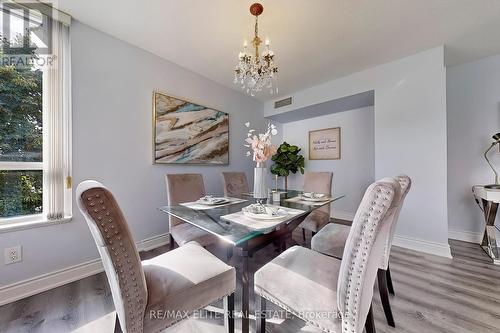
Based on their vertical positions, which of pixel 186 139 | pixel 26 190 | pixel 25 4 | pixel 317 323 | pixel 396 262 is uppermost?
pixel 25 4

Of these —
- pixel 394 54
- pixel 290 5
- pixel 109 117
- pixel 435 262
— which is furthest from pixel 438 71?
pixel 109 117

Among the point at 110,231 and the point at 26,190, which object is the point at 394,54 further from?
the point at 26,190

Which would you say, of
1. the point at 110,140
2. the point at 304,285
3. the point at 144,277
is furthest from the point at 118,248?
the point at 110,140

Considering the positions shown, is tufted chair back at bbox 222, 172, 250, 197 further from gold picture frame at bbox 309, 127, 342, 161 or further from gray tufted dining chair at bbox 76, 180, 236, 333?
gold picture frame at bbox 309, 127, 342, 161

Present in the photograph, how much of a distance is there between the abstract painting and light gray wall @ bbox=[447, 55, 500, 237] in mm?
3443

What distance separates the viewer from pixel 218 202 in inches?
70.1

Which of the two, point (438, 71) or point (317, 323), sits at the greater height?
point (438, 71)

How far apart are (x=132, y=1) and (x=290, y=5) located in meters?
1.38

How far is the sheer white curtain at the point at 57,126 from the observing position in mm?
1698

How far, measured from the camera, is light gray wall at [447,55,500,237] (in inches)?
98.3

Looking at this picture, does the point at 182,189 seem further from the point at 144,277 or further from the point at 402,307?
the point at 402,307

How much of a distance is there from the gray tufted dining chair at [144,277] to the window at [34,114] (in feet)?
4.80

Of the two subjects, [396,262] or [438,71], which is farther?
[438,71]

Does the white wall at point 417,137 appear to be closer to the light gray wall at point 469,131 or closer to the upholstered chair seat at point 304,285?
the light gray wall at point 469,131
